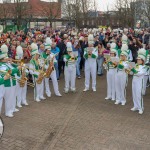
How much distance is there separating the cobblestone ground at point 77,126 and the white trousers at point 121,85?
35cm

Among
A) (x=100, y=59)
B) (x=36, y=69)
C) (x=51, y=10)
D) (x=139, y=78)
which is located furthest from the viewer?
(x=51, y=10)

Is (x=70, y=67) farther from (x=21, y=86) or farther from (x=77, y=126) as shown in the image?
(x=77, y=126)

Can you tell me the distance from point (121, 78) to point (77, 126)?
263 cm

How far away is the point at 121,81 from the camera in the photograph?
999 cm

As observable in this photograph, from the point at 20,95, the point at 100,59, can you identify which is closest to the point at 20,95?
the point at 20,95

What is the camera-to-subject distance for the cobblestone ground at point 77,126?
702 centimetres

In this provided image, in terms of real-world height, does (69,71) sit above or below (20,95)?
above

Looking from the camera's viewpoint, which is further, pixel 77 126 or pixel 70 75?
pixel 70 75

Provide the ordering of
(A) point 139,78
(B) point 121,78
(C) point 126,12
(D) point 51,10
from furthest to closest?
(C) point 126,12
(D) point 51,10
(B) point 121,78
(A) point 139,78

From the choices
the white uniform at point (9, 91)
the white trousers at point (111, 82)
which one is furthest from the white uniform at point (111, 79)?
the white uniform at point (9, 91)

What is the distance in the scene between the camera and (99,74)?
51.3 feet

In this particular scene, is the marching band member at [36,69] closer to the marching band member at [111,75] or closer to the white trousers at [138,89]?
the marching band member at [111,75]

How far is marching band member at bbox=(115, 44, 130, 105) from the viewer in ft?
32.2

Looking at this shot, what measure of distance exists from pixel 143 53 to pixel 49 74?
345 centimetres
